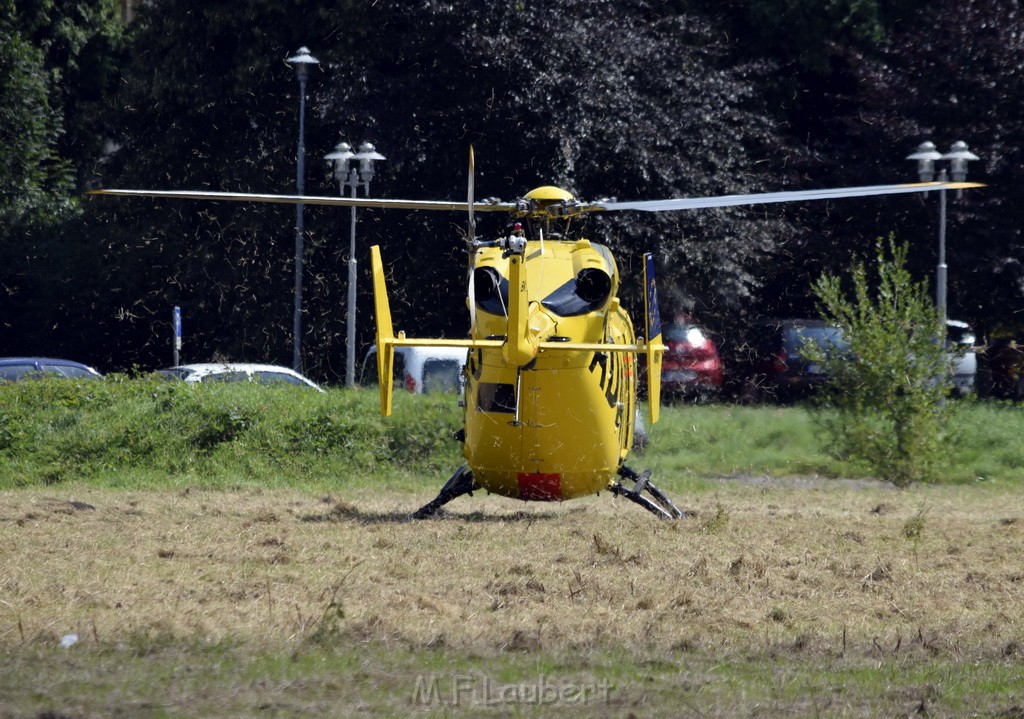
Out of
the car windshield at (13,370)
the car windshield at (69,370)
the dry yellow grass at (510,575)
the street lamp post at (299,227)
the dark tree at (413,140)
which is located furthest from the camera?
the dark tree at (413,140)

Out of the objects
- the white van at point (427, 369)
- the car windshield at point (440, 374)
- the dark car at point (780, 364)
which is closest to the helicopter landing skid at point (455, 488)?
the white van at point (427, 369)

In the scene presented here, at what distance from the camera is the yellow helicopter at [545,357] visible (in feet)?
40.5

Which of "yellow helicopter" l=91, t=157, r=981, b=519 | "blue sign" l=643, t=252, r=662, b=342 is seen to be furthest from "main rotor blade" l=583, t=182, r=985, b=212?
"blue sign" l=643, t=252, r=662, b=342

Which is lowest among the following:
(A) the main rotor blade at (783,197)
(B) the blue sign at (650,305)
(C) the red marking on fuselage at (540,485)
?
(C) the red marking on fuselage at (540,485)

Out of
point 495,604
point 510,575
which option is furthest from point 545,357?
point 495,604

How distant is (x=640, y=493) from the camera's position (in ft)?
46.1

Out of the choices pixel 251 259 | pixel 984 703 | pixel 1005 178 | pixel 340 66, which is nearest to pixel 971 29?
pixel 1005 178

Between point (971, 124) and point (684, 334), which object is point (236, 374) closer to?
point (684, 334)

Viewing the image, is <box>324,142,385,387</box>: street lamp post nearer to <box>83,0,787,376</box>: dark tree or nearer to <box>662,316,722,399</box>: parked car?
<box>83,0,787,376</box>: dark tree

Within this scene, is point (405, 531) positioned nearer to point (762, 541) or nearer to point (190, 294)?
point (762, 541)

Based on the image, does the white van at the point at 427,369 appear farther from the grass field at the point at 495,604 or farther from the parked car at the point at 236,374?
the grass field at the point at 495,604

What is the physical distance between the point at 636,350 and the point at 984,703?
5.23 m

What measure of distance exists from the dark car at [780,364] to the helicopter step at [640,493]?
1210cm

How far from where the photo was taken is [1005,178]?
99.1ft
